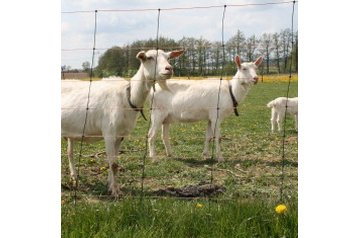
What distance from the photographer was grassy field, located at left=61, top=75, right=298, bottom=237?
9.91 feet

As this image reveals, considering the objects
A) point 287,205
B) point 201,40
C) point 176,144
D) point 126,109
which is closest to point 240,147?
point 176,144

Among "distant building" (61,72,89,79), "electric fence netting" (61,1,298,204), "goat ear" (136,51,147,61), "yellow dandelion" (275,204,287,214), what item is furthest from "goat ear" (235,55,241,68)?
"yellow dandelion" (275,204,287,214)

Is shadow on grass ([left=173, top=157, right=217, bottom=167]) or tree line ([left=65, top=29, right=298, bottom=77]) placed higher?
tree line ([left=65, top=29, right=298, bottom=77])

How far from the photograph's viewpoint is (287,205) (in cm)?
318

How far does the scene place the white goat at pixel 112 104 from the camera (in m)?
4.67

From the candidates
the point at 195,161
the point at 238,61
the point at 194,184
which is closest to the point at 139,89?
the point at 194,184

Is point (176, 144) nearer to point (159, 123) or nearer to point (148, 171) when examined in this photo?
point (159, 123)

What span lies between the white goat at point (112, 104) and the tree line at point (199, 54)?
366mm

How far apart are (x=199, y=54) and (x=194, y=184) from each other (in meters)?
1.65

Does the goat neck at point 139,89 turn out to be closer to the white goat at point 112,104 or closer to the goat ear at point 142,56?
the white goat at point 112,104

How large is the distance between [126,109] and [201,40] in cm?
141

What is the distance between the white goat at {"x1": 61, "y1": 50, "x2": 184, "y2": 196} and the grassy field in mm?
A: 454

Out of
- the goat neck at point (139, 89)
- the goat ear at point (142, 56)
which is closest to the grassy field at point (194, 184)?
the goat neck at point (139, 89)

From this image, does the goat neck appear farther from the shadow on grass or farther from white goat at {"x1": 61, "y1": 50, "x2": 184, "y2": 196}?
the shadow on grass
